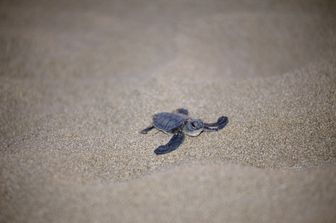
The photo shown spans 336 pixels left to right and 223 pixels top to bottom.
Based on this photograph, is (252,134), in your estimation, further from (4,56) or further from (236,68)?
(4,56)

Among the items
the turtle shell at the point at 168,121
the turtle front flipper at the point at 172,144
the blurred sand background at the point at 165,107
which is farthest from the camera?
the turtle shell at the point at 168,121

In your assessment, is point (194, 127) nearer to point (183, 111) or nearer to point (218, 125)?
point (218, 125)

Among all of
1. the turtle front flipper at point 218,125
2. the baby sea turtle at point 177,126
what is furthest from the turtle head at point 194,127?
the turtle front flipper at point 218,125

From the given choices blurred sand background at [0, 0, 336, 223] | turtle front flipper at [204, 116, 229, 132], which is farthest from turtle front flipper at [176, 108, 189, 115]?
turtle front flipper at [204, 116, 229, 132]

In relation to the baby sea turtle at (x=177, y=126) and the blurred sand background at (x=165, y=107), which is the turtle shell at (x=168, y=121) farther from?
the blurred sand background at (x=165, y=107)

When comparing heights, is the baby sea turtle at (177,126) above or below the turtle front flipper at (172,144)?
above

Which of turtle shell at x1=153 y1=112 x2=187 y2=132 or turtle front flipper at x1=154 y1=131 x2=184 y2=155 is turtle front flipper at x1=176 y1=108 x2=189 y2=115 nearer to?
turtle shell at x1=153 y1=112 x2=187 y2=132
